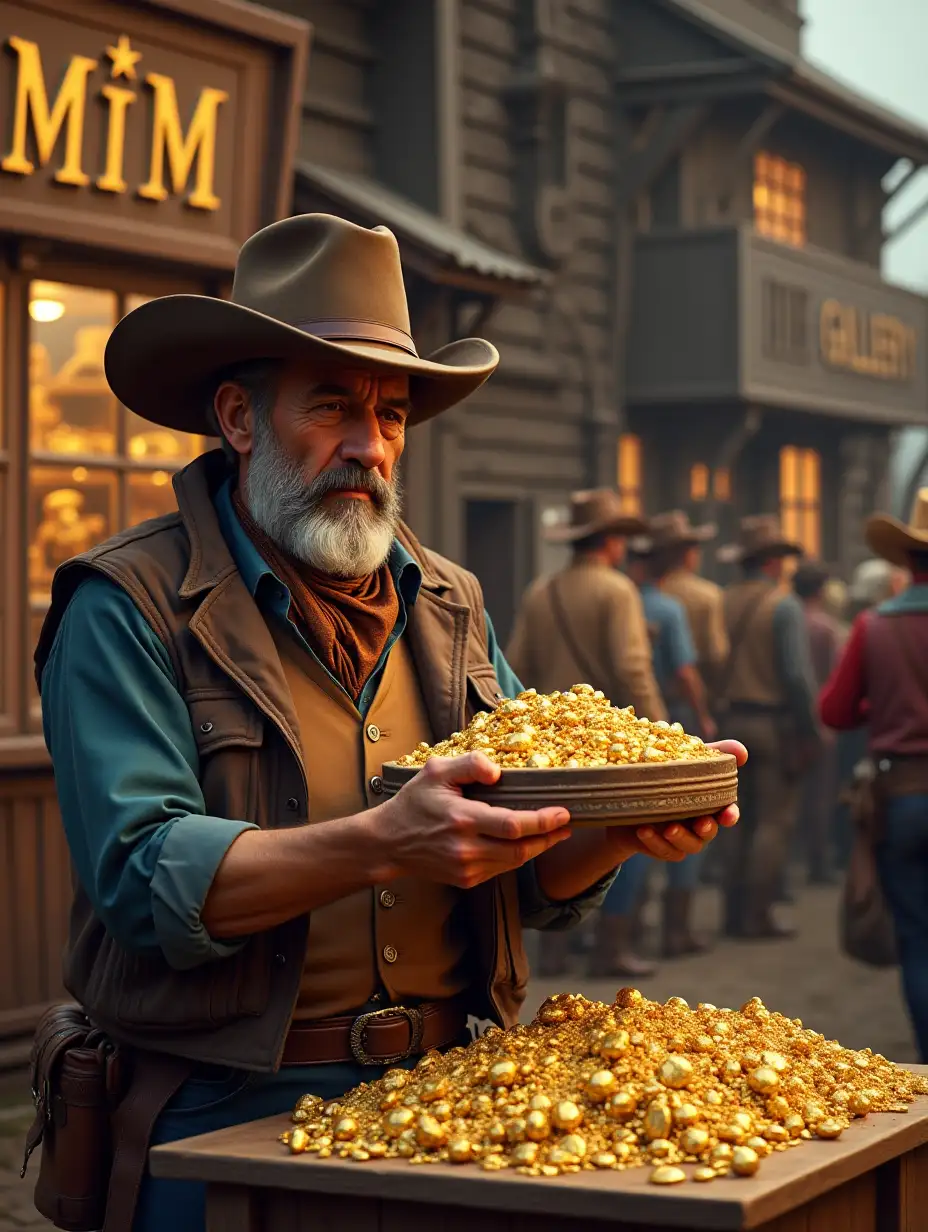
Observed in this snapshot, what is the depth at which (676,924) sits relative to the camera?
9.83m

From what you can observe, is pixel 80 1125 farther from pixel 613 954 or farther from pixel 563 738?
pixel 613 954

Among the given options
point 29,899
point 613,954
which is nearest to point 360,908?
point 29,899

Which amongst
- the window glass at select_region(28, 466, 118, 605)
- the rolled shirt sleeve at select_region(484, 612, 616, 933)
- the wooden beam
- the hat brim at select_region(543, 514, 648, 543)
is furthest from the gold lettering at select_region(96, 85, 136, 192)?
the wooden beam

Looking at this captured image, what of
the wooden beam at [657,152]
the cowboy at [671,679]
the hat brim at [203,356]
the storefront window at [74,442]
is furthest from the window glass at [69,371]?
the wooden beam at [657,152]

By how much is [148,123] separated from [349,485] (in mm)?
5063

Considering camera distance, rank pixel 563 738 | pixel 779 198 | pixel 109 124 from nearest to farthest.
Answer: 1. pixel 563 738
2. pixel 109 124
3. pixel 779 198

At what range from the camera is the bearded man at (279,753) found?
263 centimetres

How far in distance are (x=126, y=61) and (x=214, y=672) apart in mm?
5209

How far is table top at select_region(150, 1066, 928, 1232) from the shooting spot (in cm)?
226

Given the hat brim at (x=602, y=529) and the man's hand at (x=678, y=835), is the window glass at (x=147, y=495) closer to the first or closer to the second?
the hat brim at (x=602, y=529)

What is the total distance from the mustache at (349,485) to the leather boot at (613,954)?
6.38 m

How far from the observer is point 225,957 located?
8.99 ft

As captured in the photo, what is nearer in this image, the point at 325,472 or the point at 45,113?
the point at 325,472

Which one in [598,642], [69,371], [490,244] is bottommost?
[598,642]
